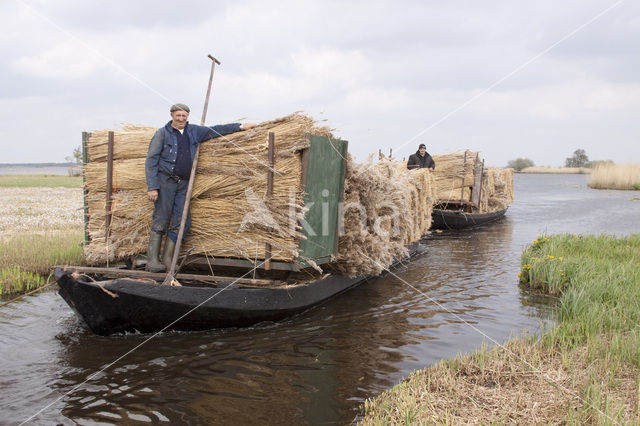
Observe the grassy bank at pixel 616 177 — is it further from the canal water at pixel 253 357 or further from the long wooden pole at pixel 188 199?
the long wooden pole at pixel 188 199

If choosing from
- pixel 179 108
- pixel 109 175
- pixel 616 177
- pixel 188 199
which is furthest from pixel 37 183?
pixel 616 177

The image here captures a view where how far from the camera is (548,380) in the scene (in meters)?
4.41

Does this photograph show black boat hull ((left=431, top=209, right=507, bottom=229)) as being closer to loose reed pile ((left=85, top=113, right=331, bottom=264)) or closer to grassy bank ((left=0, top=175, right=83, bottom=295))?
grassy bank ((left=0, top=175, right=83, bottom=295))

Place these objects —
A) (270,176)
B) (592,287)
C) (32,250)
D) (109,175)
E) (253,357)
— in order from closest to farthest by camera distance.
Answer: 1. (253,357)
2. (270,176)
3. (109,175)
4. (592,287)
5. (32,250)

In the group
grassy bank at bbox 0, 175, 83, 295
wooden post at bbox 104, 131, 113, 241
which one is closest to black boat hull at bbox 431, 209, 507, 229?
grassy bank at bbox 0, 175, 83, 295

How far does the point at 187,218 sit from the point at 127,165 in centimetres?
117

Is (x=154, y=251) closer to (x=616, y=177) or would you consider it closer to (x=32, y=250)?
(x=32, y=250)

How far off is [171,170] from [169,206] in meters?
0.48

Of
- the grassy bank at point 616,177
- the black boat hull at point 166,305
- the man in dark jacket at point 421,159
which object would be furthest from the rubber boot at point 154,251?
the grassy bank at point 616,177

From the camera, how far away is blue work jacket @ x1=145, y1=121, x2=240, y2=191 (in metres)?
6.45

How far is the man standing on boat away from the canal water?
1.26 m

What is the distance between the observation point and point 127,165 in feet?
23.0

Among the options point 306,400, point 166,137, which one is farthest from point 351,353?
point 166,137

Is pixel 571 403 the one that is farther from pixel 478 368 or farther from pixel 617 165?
pixel 617 165
